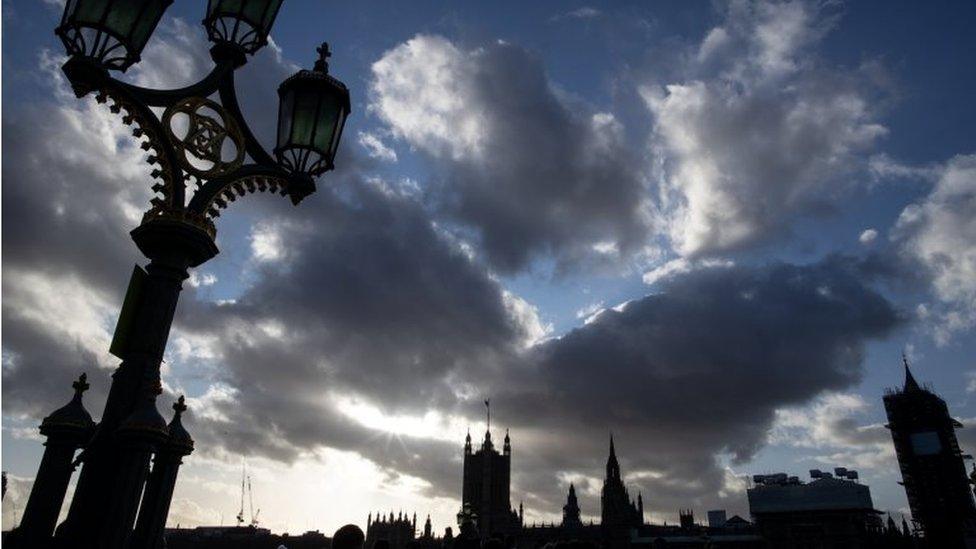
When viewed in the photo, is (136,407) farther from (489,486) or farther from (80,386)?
(489,486)

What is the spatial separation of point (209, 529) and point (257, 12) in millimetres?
199789

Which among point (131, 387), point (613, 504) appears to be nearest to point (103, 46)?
point (131, 387)

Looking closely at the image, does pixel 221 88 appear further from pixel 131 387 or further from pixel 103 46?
pixel 131 387

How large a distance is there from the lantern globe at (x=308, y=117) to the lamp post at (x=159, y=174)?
1 cm

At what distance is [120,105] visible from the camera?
6145 millimetres

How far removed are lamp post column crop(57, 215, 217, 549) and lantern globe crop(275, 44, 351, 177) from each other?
1.45 meters

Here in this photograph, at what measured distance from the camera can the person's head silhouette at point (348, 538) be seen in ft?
20.9

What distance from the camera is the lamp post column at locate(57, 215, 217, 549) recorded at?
5.26 metres

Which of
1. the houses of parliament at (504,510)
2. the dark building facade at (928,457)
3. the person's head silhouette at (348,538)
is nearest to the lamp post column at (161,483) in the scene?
the person's head silhouette at (348,538)

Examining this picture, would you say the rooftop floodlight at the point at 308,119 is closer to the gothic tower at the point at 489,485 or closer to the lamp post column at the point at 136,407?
the lamp post column at the point at 136,407

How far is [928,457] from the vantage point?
130m

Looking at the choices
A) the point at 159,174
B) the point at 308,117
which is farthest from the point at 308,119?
the point at 159,174

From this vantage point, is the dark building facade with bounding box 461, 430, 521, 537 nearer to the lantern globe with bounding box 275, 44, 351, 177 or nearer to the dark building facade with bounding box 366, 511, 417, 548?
the dark building facade with bounding box 366, 511, 417, 548

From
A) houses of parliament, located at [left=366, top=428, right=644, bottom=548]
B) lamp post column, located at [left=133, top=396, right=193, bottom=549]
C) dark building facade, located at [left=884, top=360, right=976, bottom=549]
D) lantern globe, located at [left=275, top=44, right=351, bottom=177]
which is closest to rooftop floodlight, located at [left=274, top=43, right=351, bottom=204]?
lantern globe, located at [left=275, top=44, right=351, bottom=177]
